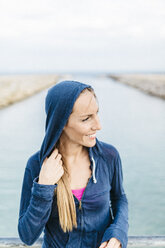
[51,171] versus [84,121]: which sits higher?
[84,121]

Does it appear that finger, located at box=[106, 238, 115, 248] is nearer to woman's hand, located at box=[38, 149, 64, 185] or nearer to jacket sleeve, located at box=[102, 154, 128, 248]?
jacket sleeve, located at box=[102, 154, 128, 248]

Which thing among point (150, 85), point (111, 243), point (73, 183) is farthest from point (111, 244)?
point (150, 85)

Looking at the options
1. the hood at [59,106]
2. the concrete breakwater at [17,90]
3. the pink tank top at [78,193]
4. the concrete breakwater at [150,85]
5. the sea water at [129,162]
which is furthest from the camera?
the concrete breakwater at [150,85]

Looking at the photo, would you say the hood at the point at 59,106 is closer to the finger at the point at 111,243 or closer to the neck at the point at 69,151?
the neck at the point at 69,151

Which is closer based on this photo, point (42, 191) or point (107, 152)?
point (42, 191)

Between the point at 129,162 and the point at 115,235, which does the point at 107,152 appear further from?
the point at 129,162

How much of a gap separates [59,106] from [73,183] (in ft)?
1.16

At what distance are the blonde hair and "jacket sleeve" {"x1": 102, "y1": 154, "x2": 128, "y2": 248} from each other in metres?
0.14

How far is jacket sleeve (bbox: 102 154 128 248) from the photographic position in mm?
1117

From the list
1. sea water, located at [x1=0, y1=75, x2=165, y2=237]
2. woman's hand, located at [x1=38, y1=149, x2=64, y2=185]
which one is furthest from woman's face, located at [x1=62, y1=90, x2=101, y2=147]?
sea water, located at [x1=0, y1=75, x2=165, y2=237]

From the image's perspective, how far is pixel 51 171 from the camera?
1061mm

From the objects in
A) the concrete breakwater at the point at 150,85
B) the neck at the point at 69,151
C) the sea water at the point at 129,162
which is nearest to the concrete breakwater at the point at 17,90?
the sea water at the point at 129,162

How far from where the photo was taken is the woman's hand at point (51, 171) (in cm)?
105

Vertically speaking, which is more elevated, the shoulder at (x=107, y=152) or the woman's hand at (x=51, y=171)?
the shoulder at (x=107, y=152)
